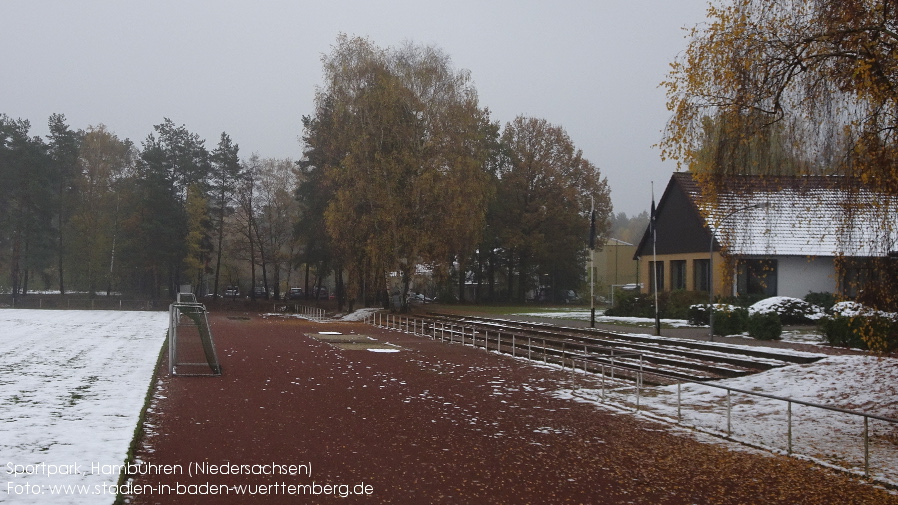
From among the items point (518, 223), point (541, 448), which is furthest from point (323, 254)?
point (541, 448)

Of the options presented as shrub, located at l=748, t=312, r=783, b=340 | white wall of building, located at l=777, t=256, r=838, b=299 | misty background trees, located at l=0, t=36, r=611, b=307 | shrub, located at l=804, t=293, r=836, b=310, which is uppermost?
misty background trees, located at l=0, t=36, r=611, b=307

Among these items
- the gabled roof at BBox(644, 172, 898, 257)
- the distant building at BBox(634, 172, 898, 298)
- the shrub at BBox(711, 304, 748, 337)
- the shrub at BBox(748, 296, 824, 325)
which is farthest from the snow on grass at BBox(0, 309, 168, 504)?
the shrub at BBox(748, 296, 824, 325)

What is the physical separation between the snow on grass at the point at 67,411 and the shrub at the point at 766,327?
16.8m

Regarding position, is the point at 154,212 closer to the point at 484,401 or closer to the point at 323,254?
the point at 323,254

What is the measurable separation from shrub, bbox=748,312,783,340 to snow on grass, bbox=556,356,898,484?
5597 millimetres

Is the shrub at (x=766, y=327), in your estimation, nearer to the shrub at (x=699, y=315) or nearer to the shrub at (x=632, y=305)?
the shrub at (x=699, y=315)

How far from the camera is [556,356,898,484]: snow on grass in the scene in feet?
37.8

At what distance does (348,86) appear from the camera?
48344 millimetres

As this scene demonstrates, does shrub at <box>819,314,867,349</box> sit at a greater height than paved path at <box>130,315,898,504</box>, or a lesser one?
greater

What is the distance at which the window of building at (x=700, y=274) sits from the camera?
37.3 meters

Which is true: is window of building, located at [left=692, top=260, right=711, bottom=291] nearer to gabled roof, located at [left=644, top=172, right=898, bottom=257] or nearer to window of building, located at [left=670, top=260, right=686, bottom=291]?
window of building, located at [left=670, top=260, right=686, bottom=291]

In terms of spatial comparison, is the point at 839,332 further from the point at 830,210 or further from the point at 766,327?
the point at 830,210

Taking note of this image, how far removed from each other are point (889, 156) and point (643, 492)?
607 centimetres

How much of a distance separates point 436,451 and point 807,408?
7684mm
